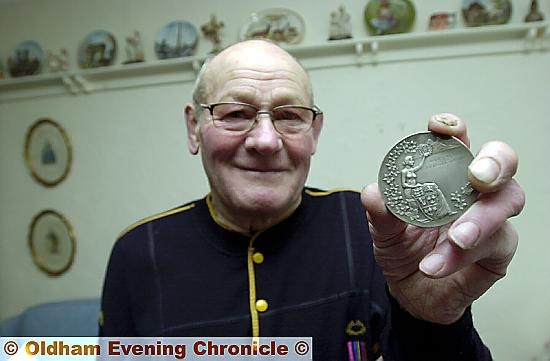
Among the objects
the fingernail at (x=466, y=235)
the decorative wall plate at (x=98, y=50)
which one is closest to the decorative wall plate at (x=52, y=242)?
the decorative wall plate at (x=98, y=50)

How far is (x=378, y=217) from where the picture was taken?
1.70 feet

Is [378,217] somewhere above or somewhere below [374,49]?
below

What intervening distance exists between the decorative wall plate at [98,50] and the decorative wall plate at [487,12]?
1604 millimetres

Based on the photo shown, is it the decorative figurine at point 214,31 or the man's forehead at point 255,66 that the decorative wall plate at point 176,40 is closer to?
the decorative figurine at point 214,31

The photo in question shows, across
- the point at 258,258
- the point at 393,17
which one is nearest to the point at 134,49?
the point at 393,17

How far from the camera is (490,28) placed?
5.65 ft

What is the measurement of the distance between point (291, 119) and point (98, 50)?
1.70 metres

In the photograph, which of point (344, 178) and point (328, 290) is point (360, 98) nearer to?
point (344, 178)

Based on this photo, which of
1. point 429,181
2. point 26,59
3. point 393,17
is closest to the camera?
point 429,181

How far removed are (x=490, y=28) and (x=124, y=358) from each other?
5.54 feet

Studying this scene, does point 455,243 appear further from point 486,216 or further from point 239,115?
point 239,115

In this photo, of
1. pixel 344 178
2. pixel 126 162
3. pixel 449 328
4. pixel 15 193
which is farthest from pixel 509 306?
pixel 15 193

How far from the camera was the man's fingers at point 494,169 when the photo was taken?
439 millimetres

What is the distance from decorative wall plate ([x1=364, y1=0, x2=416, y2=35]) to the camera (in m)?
1.83
